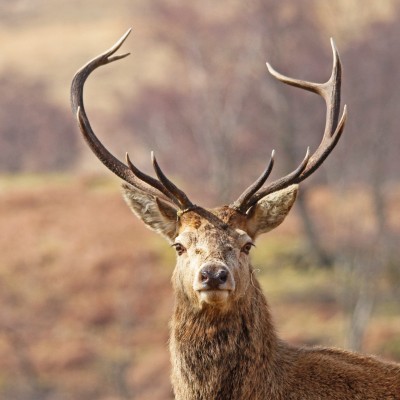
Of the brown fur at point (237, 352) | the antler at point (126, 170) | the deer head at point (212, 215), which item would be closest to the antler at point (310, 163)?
the deer head at point (212, 215)

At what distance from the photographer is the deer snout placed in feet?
24.5

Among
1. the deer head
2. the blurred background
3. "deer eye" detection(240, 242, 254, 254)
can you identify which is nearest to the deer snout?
the deer head

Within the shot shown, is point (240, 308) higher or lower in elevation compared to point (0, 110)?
lower

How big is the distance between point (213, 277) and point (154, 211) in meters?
1.37

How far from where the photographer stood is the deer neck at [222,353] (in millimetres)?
7750

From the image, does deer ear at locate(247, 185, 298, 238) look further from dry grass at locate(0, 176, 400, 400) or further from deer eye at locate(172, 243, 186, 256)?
dry grass at locate(0, 176, 400, 400)

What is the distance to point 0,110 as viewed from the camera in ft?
187

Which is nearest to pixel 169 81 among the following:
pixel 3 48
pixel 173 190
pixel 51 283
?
pixel 51 283

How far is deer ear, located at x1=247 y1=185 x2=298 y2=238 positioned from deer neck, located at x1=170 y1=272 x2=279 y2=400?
0.76 meters

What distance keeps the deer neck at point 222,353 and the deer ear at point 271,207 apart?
2.50ft

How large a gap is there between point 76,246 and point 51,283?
2.46 metres

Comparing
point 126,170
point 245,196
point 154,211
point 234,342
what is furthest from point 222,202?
point 234,342

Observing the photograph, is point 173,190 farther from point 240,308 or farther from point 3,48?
A: point 3,48

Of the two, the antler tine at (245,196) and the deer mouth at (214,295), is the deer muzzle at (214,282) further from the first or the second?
the antler tine at (245,196)
